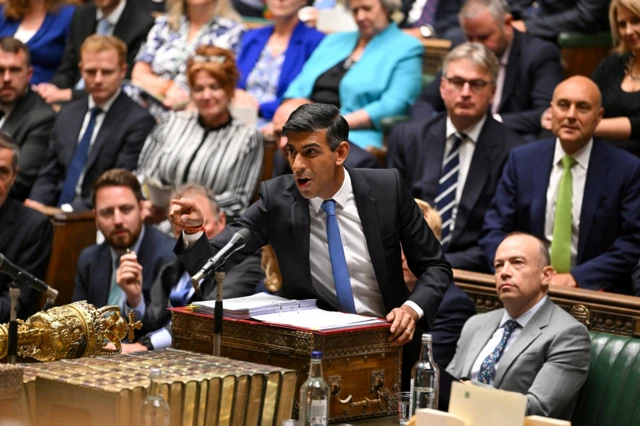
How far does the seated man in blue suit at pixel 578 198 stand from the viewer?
4.85 m

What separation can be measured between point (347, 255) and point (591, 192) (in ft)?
6.16

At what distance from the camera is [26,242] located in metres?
5.50

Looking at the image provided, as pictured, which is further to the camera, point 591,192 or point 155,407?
point 591,192

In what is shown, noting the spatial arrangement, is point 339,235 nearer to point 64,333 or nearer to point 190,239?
point 190,239

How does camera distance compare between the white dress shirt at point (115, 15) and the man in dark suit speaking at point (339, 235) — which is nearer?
the man in dark suit speaking at point (339, 235)

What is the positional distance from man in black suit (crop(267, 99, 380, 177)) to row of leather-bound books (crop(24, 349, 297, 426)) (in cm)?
214

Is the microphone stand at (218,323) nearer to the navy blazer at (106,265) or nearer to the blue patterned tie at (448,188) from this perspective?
the navy blazer at (106,265)

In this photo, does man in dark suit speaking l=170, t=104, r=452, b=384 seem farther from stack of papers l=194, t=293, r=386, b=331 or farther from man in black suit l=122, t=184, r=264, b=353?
man in black suit l=122, t=184, r=264, b=353

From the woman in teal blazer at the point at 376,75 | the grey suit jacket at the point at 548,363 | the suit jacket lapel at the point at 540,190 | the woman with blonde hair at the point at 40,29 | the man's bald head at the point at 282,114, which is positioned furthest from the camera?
the woman with blonde hair at the point at 40,29

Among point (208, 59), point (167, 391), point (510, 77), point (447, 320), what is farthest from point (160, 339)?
point (510, 77)

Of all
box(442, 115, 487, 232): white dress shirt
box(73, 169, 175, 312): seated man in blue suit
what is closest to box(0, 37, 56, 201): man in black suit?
box(73, 169, 175, 312): seated man in blue suit

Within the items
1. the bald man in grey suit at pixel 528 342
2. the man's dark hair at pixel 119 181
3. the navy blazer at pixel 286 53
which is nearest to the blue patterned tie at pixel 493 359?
the bald man in grey suit at pixel 528 342

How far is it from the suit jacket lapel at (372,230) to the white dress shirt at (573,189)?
1771mm

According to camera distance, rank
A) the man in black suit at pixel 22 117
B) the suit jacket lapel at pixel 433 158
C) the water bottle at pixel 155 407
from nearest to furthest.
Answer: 1. the water bottle at pixel 155 407
2. the suit jacket lapel at pixel 433 158
3. the man in black suit at pixel 22 117
